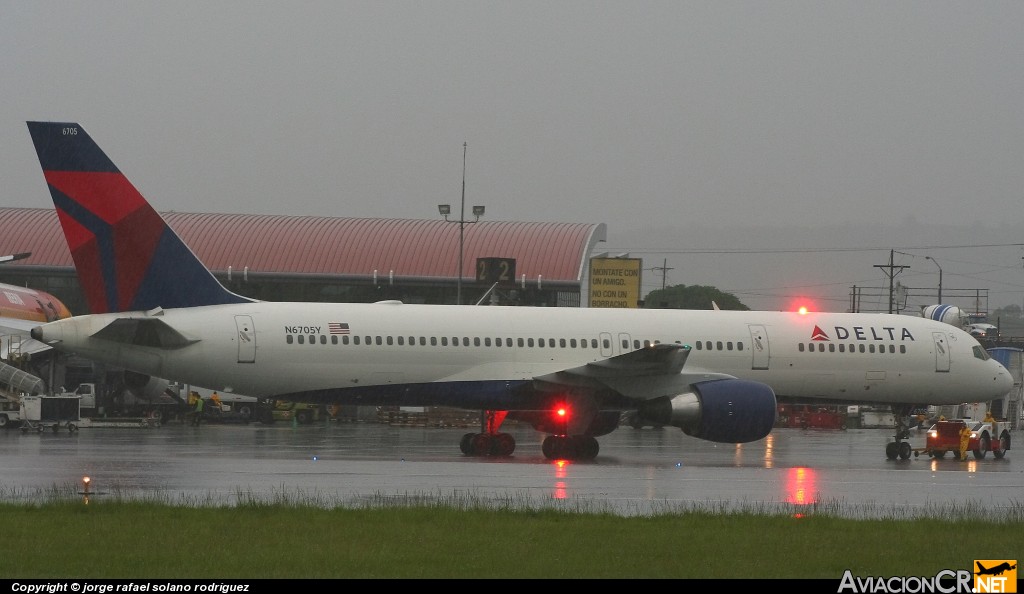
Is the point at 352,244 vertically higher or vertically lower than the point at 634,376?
higher

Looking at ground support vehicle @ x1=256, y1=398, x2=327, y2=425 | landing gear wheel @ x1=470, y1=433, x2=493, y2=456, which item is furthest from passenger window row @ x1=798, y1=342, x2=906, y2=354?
ground support vehicle @ x1=256, y1=398, x2=327, y2=425

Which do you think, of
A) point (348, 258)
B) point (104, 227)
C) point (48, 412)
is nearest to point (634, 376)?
point (104, 227)

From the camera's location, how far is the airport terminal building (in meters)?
61.3

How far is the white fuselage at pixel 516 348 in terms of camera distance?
2388 cm

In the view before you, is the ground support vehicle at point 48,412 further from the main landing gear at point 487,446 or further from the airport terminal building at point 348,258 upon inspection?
the airport terminal building at point 348,258

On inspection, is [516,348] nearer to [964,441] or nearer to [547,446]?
[547,446]

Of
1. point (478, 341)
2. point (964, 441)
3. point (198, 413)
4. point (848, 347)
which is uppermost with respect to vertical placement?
point (848, 347)

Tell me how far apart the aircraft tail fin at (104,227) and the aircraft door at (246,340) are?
1.40 m

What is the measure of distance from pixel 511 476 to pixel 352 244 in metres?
44.6

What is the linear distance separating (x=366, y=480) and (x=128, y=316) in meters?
8.13

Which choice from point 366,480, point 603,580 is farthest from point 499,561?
point 366,480

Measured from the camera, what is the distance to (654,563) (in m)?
9.83

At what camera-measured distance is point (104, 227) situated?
76.5ft

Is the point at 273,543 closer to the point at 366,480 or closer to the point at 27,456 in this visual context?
the point at 366,480
